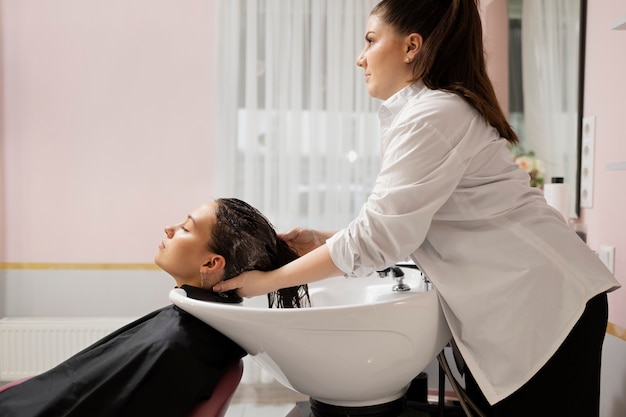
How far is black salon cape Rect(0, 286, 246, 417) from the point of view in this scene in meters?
1.25

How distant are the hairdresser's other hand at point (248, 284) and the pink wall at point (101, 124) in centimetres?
178

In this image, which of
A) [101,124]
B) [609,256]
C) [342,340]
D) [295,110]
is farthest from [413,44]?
[101,124]

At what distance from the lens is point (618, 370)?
1964mm

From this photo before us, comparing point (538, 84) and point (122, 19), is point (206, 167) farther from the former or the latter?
point (538, 84)

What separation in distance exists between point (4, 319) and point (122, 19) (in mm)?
1548

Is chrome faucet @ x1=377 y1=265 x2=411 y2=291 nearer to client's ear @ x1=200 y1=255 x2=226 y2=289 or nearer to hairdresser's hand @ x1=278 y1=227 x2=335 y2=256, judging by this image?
hairdresser's hand @ x1=278 y1=227 x2=335 y2=256

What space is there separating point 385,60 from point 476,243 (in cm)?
47

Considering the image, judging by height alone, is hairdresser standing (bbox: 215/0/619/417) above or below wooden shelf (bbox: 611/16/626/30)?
below

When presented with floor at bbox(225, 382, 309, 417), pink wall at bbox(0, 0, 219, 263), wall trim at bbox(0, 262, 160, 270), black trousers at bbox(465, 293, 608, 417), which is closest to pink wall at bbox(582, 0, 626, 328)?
black trousers at bbox(465, 293, 608, 417)

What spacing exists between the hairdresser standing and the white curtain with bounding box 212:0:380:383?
5.56ft

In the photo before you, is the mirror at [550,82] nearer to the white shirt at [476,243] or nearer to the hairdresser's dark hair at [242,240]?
the white shirt at [476,243]

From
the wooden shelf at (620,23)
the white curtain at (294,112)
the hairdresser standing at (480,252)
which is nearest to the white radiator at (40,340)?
the white curtain at (294,112)

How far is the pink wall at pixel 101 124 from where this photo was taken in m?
3.09

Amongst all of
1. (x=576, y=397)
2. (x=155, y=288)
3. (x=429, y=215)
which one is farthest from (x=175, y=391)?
(x=155, y=288)
